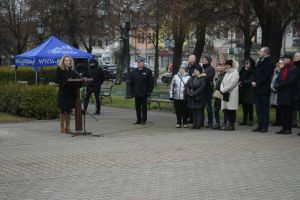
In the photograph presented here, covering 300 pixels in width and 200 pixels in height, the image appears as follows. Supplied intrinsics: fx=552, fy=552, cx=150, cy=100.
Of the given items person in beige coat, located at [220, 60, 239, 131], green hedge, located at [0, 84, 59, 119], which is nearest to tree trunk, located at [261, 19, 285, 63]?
person in beige coat, located at [220, 60, 239, 131]

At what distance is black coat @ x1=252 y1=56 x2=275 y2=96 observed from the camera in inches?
520

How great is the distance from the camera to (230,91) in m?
13.9

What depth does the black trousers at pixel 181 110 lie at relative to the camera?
47.4ft

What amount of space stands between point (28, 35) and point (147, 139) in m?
39.6

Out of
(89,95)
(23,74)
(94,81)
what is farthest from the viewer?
(23,74)

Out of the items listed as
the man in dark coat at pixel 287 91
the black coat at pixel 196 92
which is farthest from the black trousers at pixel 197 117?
the man in dark coat at pixel 287 91

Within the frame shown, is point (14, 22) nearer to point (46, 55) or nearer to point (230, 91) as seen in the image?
point (46, 55)

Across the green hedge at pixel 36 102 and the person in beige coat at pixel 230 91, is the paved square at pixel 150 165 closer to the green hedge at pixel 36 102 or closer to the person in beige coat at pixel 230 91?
the person in beige coat at pixel 230 91

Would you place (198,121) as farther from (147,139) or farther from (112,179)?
(112,179)

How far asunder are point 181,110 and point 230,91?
1.45 metres

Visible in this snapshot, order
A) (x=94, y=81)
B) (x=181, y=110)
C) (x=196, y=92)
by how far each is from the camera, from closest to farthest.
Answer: (x=196, y=92), (x=181, y=110), (x=94, y=81)

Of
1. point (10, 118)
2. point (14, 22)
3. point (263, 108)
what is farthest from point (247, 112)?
point (14, 22)

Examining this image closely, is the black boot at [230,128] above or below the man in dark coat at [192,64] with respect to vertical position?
below

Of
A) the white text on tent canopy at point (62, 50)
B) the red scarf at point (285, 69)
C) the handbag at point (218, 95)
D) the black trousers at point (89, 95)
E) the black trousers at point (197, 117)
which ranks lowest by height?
the black trousers at point (197, 117)
